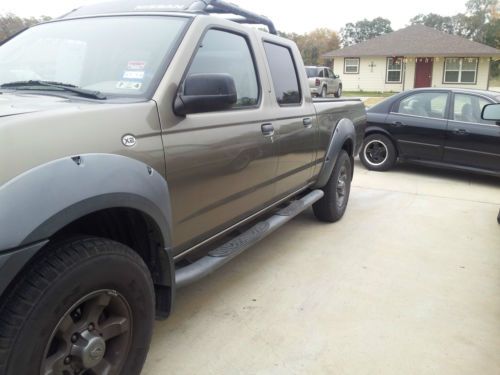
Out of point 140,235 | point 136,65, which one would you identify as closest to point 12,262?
point 140,235

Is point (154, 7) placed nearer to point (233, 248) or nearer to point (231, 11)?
point (231, 11)

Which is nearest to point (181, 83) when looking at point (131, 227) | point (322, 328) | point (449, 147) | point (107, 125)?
point (107, 125)

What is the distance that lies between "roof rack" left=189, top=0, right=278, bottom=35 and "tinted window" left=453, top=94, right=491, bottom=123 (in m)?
4.74

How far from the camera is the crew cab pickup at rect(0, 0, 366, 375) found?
5.73 feet

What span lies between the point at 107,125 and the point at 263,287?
2.10 m

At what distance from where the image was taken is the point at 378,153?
8.70 meters

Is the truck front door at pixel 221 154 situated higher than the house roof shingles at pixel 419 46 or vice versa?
the house roof shingles at pixel 419 46

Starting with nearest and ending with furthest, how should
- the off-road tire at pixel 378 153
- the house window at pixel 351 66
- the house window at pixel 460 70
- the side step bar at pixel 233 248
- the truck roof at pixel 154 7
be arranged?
the side step bar at pixel 233 248, the truck roof at pixel 154 7, the off-road tire at pixel 378 153, the house window at pixel 460 70, the house window at pixel 351 66

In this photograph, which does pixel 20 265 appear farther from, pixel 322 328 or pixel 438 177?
pixel 438 177

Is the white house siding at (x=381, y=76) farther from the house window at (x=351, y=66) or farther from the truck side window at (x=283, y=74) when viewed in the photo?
the truck side window at (x=283, y=74)

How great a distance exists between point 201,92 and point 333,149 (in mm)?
2741

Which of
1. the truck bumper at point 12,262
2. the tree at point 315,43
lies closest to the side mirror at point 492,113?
the truck bumper at point 12,262

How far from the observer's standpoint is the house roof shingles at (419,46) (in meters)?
30.9

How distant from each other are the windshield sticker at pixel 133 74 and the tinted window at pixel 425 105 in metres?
6.63
